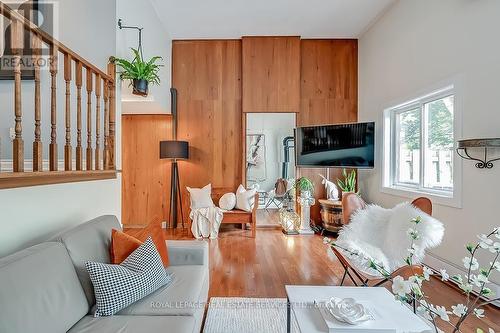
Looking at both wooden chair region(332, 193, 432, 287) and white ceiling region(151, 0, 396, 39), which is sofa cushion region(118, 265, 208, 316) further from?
white ceiling region(151, 0, 396, 39)

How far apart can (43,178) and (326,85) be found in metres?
4.71

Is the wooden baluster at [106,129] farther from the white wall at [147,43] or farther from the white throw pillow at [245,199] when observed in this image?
the white throw pillow at [245,199]

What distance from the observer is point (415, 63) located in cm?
357

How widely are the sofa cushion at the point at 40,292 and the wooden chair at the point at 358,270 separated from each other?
162 centimetres

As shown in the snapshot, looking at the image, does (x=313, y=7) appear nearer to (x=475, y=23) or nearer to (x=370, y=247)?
(x=475, y=23)

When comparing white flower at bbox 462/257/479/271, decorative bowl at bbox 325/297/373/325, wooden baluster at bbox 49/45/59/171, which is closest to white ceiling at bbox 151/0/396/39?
wooden baluster at bbox 49/45/59/171

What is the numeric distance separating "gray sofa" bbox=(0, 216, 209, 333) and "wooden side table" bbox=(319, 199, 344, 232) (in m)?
3.08

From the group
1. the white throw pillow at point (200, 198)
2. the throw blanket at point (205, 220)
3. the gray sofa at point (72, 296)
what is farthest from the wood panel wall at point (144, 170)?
the gray sofa at point (72, 296)

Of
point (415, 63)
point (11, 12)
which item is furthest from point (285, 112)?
point (11, 12)

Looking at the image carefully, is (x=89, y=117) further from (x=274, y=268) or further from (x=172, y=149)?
(x=172, y=149)

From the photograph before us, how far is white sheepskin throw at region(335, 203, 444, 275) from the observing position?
2275 millimetres

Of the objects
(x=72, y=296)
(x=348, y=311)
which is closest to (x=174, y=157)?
(x=72, y=296)

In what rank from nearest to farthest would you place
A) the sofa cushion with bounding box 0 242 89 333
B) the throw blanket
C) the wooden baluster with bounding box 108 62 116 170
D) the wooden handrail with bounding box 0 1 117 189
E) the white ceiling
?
the sofa cushion with bounding box 0 242 89 333
the wooden handrail with bounding box 0 1 117 189
the wooden baluster with bounding box 108 62 116 170
the white ceiling
the throw blanket

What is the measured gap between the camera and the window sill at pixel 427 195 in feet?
9.50
